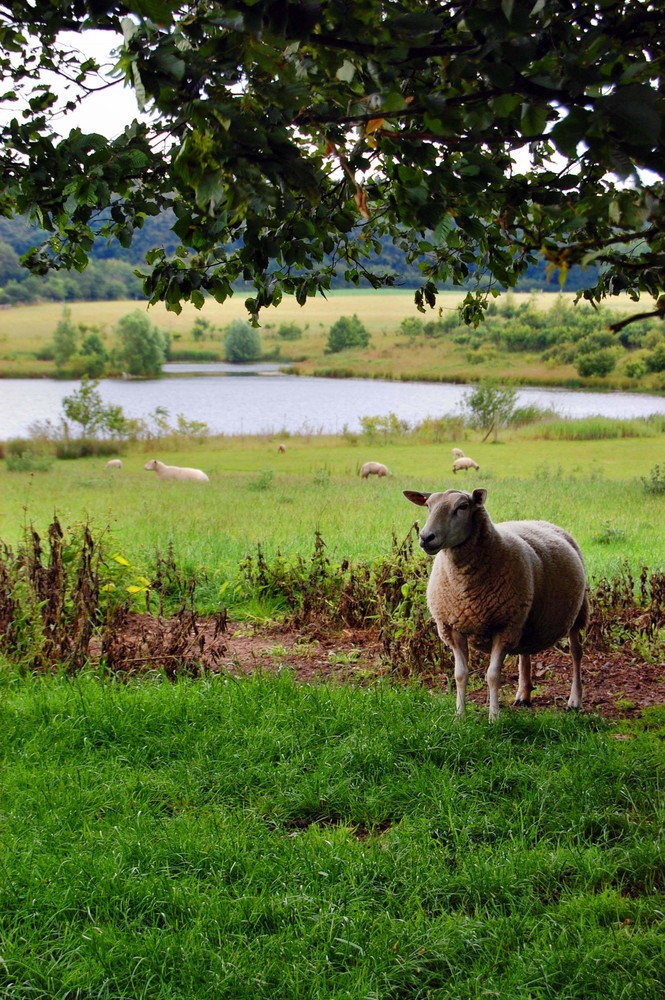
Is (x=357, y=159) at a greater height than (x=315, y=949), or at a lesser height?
greater

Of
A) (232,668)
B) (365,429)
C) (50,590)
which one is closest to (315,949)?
(232,668)

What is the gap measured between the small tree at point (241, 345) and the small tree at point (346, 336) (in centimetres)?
138

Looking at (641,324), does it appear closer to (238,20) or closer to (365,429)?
(365,429)

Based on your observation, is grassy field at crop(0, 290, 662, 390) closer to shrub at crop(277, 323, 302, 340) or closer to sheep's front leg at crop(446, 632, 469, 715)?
shrub at crop(277, 323, 302, 340)

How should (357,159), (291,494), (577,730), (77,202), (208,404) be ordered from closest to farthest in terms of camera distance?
(77,202)
(357,159)
(577,730)
(291,494)
(208,404)

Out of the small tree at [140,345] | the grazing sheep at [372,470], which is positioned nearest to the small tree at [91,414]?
the small tree at [140,345]

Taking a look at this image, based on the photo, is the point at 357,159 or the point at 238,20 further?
the point at 357,159

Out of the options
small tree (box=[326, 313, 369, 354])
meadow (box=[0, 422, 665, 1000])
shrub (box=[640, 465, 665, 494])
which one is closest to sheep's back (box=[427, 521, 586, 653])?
meadow (box=[0, 422, 665, 1000])

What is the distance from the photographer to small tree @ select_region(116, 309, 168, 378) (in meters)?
17.9

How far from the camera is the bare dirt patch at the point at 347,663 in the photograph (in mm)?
5547

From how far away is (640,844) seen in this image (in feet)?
11.5

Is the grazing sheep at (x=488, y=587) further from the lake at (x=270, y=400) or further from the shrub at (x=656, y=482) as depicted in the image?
the lake at (x=270, y=400)

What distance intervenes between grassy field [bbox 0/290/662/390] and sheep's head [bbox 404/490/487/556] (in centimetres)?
888

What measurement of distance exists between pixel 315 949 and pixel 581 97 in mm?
2607
